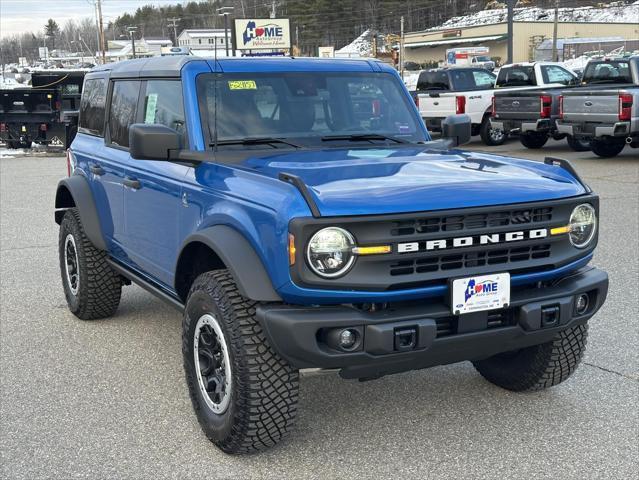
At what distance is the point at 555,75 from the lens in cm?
2022

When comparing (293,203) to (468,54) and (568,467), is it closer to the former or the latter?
(568,467)

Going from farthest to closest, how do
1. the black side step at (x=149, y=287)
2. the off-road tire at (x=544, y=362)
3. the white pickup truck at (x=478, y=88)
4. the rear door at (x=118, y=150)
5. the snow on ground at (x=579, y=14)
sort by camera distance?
the snow on ground at (x=579, y=14) < the white pickup truck at (x=478, y=88) < the rear door at (x=118, y=150) < the black side step at (x=149, y=287) < the off-road tire at (x=544, y=362)

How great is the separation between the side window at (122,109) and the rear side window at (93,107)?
217 millimetres

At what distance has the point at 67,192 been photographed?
20.6ft

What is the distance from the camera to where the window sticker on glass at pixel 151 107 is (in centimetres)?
506

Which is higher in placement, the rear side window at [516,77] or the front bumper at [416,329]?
the rear side window at [516,77]

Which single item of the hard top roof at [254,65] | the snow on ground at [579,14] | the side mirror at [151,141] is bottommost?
the side mirror at [151,141]

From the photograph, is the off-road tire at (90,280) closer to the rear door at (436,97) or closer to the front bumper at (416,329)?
the front bumper at (416,329)

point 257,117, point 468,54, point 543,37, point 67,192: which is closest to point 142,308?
point 67,192

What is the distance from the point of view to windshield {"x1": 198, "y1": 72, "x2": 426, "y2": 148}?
4.61 metres

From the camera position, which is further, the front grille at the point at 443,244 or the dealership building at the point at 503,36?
the dealership building at the point at 503,36

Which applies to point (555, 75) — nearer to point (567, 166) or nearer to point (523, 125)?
point (523, 125)

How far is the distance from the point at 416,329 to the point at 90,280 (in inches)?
131

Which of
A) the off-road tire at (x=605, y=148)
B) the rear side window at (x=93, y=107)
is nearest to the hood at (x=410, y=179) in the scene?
the rear side window at (x=93, y=107)
